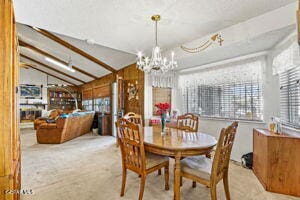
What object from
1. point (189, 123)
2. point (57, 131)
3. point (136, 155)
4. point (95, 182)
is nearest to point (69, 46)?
point (57, 131)

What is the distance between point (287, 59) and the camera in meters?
2.23

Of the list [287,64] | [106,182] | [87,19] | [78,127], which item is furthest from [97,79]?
[287,64]

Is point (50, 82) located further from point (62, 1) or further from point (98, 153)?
point (62, 1)

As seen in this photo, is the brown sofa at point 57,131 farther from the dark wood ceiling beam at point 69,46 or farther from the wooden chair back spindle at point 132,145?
the wooden chair back spindle at point 132,145

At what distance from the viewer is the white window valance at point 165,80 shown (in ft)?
14.3

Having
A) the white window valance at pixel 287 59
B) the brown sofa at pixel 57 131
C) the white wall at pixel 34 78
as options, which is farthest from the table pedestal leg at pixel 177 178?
Answer: the white wall at pixel 34 78

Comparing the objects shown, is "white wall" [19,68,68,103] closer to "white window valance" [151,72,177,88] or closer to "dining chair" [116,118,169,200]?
"white window valance" [151,72,177,88]

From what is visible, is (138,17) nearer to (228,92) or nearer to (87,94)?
(228,92)

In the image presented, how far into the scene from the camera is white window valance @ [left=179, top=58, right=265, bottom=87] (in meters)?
3.00

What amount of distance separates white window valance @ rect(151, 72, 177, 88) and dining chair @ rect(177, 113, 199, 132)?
1.62 m

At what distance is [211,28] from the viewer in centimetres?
259

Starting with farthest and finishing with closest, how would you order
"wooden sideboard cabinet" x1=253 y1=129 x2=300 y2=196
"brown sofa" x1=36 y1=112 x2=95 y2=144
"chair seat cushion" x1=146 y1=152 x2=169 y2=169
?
"brown sofa" x1=36 y1=112 x2=95 y2=144
"wooden sideboard cabinet" x1=253 y1=129 x2=300 y2=196
"chair seat cushion" x1=146 y1=152 x2=169 y2=169

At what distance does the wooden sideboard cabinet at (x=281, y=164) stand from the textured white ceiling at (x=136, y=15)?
1714mm

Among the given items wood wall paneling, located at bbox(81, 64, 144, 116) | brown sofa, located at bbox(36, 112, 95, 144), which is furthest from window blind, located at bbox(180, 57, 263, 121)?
brown sofa, located at bbox(36, 112, 95, 144)
